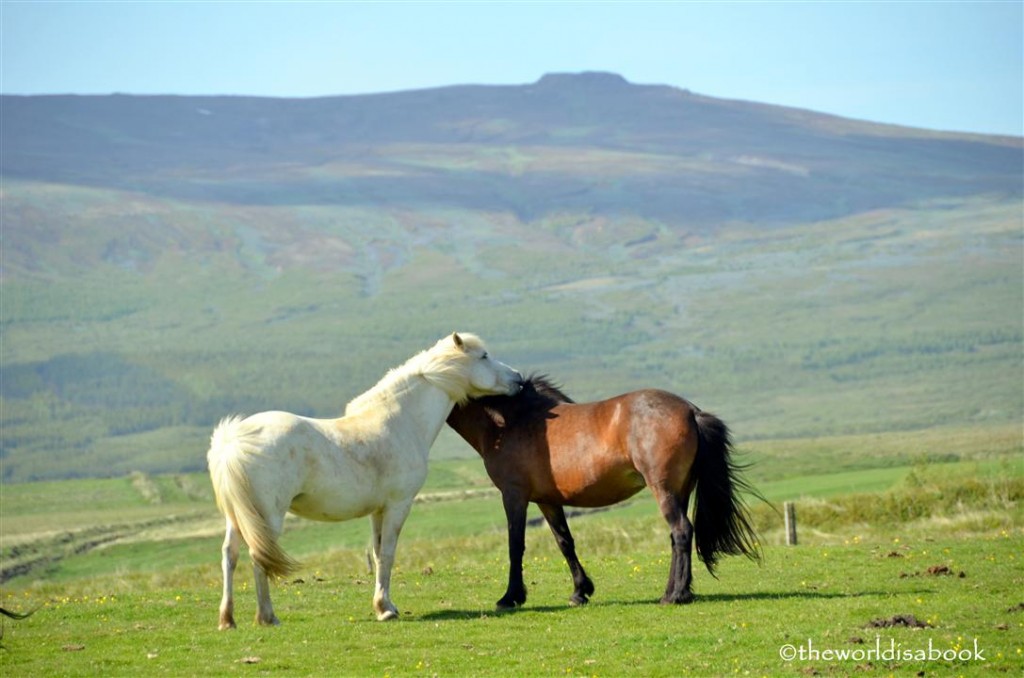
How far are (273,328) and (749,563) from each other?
541 feet

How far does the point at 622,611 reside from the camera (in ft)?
46.8

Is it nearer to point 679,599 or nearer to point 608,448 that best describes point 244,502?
point 608,448

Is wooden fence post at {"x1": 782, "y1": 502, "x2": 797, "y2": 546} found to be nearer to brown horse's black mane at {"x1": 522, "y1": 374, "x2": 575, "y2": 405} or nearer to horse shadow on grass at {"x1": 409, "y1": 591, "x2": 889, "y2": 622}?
horse shadow on grass at {"x1": 409, "y1": 591, "x2": 889, "y2": 622}

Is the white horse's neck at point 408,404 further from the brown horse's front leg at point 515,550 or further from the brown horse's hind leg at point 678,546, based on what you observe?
A: the brown horse's hind leg at point 678,546

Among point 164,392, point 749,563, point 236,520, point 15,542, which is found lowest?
point 164,392

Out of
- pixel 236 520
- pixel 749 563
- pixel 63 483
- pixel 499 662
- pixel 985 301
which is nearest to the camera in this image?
pixel 499 662

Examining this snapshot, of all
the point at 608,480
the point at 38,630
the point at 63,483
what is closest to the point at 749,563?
the point at 608,480

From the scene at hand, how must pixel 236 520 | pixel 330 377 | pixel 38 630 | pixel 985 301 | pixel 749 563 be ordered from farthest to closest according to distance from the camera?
pixel 985 301, pixel 330 377, pixel 749 563, pixel 38 630, pixel 236 520

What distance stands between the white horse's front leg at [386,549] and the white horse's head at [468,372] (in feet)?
4.98

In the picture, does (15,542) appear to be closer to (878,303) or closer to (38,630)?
(38,630)

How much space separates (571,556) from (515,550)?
0.66 meters

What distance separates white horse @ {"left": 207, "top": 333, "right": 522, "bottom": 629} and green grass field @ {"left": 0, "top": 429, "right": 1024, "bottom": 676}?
0.87m

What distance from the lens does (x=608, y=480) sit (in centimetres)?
1477

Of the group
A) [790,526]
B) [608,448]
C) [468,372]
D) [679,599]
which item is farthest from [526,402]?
[790,526]
